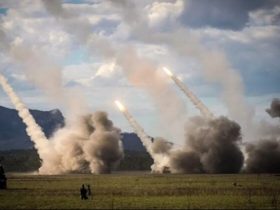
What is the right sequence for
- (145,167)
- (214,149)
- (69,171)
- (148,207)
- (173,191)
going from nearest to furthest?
(148,207)
(173,191)
(214,149)
(69,171)
(145,167)

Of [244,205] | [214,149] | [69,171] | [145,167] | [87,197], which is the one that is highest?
[244,205]

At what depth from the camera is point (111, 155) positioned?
148750mm

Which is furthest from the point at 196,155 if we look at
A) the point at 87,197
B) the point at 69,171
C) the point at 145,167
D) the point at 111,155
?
the point at 87,197

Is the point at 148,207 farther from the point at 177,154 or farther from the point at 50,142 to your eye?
the point at 50,142

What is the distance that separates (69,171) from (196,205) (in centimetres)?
9941

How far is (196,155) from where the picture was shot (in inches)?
5453

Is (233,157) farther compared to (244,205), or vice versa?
(233,157)

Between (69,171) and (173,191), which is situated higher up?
(173,191)

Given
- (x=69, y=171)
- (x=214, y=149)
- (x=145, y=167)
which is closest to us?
(x=214, y=149)

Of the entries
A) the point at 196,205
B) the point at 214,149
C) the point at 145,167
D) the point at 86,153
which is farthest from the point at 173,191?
the point at 145,167

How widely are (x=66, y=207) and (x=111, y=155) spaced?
9931 cm

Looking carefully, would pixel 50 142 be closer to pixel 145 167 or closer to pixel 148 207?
pixel 145 167

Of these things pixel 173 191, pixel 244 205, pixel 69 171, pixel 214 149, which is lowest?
pixel 69 171

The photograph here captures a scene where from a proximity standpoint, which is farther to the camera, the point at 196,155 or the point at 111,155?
the point at 111,155
